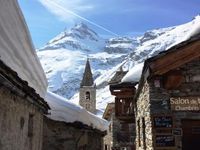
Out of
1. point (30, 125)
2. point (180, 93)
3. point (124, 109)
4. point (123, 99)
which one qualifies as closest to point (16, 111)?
point (30, 125)

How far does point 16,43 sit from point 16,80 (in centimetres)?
94

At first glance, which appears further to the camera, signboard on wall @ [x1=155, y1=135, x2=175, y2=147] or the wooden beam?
the wooden beam

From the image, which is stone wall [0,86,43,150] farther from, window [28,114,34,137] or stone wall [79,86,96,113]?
stone wall [79,86,96,113]

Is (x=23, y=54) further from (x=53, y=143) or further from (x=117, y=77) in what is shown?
(x=117, y=77)

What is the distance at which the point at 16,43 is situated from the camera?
6.65 meters

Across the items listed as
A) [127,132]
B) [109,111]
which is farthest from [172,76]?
[109,111]

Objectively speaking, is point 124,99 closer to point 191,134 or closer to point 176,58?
point 191,134

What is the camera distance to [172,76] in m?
9.74

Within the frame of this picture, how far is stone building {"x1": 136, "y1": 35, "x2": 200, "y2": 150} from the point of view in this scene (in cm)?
979

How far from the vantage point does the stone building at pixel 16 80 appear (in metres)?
5.84

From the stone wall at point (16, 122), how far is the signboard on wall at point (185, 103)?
142 inches

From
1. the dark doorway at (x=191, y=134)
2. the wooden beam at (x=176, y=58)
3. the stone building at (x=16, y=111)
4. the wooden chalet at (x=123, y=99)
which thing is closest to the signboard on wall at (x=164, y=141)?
the dark doorway at (x=191, y=134)

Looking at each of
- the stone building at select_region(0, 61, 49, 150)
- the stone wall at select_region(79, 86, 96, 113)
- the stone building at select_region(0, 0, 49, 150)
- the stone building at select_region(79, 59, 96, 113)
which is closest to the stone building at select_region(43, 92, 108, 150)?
the stone building at select_region(0, 61, 49, 150)

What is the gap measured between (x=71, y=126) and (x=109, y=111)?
24.2 m
